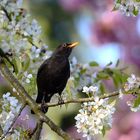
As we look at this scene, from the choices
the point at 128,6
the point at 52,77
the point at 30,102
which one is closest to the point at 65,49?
the point at 52,77

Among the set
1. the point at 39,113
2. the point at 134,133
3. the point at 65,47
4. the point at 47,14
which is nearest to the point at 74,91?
the point at 65,47

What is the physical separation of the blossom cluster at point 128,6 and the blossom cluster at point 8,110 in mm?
463

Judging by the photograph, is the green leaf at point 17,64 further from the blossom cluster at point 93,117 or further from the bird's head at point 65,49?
the blossom cluster at point 93,117

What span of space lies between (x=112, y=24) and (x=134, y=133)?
891 millimetres

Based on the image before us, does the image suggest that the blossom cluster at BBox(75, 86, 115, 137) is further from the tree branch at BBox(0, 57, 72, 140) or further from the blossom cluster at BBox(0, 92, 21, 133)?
the blossom cluster at BBox(0, 92, 21, 133)

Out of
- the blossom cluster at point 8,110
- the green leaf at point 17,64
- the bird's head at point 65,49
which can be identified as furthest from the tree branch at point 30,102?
the bird's head at point 65,49

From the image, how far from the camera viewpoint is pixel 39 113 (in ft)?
7.64

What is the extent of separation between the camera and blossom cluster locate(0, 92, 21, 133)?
7.99ft

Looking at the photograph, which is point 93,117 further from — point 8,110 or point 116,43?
point 116,43

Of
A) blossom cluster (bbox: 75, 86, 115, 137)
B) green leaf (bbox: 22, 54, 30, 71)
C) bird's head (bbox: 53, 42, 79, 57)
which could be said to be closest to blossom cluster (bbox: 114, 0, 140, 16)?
blossom cluster (bbox: 75, 86, 115, 137)

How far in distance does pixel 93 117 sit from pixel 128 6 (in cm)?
47

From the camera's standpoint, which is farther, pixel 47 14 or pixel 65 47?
pixel 47 14

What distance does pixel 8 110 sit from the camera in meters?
2.47

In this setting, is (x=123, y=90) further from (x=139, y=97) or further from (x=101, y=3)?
(x=101, y=3)
